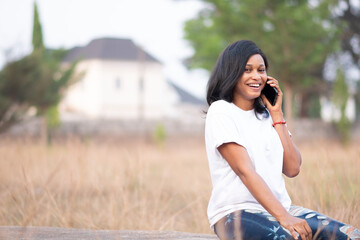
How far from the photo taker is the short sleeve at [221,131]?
2430 mm

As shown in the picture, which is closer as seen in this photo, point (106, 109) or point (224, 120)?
point (224, 120)

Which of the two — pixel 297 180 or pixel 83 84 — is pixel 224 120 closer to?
pixel 297 180

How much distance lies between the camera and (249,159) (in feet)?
7.94

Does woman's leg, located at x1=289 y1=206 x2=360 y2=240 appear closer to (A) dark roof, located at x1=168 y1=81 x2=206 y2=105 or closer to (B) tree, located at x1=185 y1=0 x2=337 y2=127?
(B) tree, located at x1=185 y1=0 x2=337 y2=127

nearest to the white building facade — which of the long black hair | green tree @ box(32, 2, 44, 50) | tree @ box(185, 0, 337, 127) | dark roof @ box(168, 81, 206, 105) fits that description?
dark roof @ box(168, 81, 206, 105)

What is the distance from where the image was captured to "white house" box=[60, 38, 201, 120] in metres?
42.4

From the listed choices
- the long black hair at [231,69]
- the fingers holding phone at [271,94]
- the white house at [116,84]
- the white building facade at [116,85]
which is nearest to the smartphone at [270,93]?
the fingers holding phone at [271,94]

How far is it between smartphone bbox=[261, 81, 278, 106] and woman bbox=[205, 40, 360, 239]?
30 mm

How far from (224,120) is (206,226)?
1.92m

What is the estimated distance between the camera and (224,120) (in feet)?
8.14

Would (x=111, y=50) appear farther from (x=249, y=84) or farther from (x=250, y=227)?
(x=250, y=227)

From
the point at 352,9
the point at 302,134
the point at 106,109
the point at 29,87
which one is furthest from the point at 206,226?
the point at 106,109

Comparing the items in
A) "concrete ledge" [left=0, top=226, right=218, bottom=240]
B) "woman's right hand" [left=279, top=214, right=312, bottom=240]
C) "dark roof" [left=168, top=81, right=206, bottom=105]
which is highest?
"woman's right hand" [left=279, top=214, right=312, bottom=240]

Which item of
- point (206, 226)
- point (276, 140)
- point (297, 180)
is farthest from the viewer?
point (297, 180)
